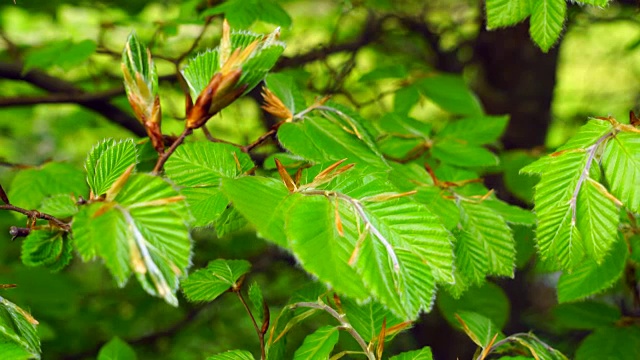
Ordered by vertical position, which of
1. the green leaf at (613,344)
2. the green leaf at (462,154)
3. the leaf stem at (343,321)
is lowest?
the green leaf at (613,344)

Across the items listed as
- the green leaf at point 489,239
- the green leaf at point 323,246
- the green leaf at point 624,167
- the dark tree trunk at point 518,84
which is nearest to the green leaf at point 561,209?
the green leaf at point 624,167

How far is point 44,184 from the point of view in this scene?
1326mm

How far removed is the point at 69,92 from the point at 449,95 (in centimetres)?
121

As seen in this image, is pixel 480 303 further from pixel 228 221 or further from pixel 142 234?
pixel 142 234

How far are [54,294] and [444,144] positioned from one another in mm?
1464

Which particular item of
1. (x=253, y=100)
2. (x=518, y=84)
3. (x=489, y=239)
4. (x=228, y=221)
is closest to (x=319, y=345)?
(x=228, y=221)

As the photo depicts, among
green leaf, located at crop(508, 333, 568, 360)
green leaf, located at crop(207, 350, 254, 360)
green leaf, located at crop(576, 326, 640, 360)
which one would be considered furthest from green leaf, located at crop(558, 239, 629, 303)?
green leaf, located at crop(207, 350, 254, 360)

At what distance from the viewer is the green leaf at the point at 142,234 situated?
0.53 m

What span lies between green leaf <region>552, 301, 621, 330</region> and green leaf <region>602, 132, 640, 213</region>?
62 centimetres

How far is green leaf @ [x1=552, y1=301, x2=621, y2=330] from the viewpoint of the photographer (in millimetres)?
1251

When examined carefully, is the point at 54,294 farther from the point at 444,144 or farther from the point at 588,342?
the point at 588,342

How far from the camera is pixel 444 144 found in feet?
3.98

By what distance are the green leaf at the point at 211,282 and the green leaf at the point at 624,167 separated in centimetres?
55

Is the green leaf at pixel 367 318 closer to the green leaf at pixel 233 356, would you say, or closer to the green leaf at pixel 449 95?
the green leaf at pixel 233 356
